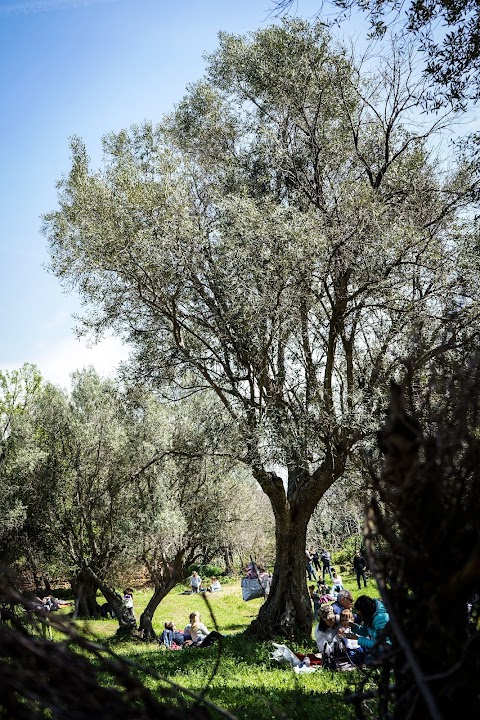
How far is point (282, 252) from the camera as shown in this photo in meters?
10.8

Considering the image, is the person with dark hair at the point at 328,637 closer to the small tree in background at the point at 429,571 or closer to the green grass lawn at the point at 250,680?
the green grass lawn at the point at 250,680

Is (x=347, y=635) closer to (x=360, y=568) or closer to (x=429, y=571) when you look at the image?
(x=429, y=571)

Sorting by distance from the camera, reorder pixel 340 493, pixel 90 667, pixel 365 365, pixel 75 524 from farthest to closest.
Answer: pixel 75 524, pixel 340 493, pixel 365 365, pixel 90 667

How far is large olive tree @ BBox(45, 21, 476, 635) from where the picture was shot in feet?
36.1

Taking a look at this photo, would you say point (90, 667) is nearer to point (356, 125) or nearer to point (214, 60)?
point (356, 125)

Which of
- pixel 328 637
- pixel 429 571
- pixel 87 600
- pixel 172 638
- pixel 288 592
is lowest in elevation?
pixel 87 600

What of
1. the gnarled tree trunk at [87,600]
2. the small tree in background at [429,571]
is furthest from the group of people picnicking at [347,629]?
the gnarled tree trunk at [87,600]

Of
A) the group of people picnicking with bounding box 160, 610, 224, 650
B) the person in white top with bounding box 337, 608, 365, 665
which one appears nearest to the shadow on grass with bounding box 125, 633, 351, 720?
the person in white top with bounding box 337, 608, 365, 665

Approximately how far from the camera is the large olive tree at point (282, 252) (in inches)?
433

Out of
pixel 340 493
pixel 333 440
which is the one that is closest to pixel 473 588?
pixel 333 440

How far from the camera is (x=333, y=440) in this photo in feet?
37.7

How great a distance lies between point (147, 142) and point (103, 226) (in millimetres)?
3476

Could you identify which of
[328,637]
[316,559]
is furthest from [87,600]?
[328,637]

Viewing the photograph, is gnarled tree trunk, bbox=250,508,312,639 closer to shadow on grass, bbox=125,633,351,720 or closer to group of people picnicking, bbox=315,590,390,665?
shadow on grass, bbox=125,633,351,720
